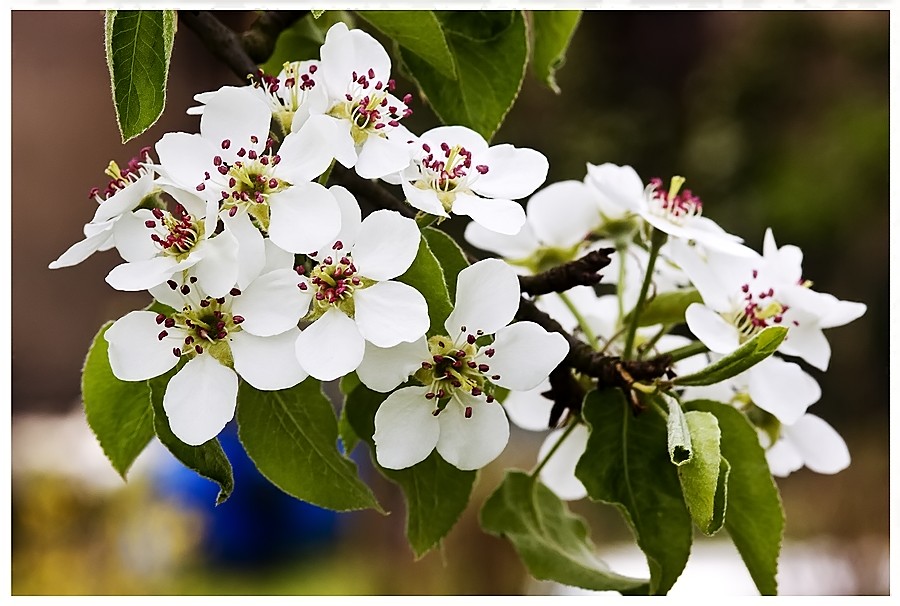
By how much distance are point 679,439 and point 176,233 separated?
18 centimetres

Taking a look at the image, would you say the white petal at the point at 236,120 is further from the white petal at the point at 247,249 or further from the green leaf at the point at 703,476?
the green leaf at the point at 703,476

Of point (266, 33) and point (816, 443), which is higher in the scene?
point (266, 33)

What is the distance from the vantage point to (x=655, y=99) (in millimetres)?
3207

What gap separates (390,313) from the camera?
31 centimetres

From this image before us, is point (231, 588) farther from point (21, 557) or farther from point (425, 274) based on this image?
point (425, 274)

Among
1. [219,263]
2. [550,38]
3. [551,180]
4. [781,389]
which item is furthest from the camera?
[551,180]

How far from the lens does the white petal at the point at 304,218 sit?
31 centimetres

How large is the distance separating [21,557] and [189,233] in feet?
5.54

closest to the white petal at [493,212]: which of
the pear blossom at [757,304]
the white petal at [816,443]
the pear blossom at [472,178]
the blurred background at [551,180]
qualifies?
the pear blossom at [472,178]

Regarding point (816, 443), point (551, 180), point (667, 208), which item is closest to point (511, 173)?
point (667, 208)

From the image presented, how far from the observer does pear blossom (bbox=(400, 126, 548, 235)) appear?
1.11 feet

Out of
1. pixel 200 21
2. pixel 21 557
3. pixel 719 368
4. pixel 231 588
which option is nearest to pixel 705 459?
pixel 719 368

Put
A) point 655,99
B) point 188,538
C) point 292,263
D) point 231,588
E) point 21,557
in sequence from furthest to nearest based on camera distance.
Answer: point 655,99 < point 231,588 < point 188,538 < point 21,557 < point 292,263

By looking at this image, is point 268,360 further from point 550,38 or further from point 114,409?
point 550,38
